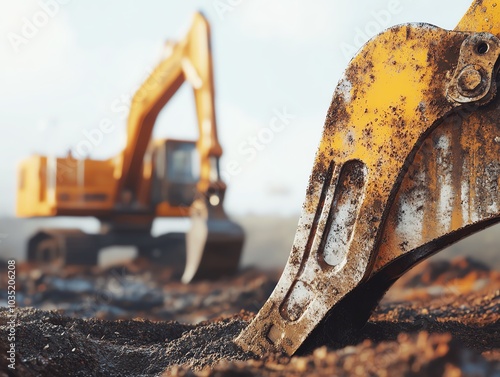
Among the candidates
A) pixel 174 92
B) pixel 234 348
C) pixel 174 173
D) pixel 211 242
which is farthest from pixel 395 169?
pixel 174 173

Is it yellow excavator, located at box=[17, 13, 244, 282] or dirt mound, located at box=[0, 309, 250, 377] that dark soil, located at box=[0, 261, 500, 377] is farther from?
yellow excavator, located at box=[17, 13, 244, 282]

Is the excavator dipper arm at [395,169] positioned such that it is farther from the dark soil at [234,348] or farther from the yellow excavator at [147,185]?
the yellow excavator at [147,185]

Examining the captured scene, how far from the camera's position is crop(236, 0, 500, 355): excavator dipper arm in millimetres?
2635

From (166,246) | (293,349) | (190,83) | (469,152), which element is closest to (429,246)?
(469,152)

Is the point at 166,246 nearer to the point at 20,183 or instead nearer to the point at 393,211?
the point at 20,183

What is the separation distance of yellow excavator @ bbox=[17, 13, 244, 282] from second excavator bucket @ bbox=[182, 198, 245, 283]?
17mm

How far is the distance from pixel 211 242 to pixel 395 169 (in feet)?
22.4

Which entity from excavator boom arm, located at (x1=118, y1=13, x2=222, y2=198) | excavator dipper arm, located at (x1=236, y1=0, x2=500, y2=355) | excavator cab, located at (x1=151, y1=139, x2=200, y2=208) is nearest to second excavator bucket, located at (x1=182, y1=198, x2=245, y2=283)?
excavator boom arm, located at (x1=118, y1=13, x2=222, y2=198)

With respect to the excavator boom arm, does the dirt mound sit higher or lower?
lower

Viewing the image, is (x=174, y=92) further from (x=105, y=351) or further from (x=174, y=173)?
(x=105, y=351)

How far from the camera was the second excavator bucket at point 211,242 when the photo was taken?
9391mm

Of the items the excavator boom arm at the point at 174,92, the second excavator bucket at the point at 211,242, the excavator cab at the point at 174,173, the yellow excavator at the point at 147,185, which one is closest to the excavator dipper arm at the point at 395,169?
the second excavator bucket at the point at 211,242

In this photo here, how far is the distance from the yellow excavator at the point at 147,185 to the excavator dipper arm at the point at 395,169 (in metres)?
6.62

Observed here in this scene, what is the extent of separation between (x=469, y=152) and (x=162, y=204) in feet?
34.0
